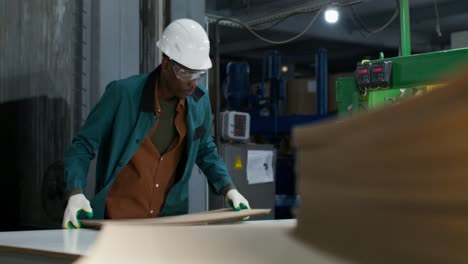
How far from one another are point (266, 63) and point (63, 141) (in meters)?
4.98

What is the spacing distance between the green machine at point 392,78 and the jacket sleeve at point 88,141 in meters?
0.91

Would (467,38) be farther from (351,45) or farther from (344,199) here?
(344,199)

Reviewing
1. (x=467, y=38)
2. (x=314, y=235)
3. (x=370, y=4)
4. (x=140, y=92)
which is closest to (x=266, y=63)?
(x=370, y=4)

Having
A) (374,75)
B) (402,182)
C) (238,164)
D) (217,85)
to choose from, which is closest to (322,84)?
(238,164)

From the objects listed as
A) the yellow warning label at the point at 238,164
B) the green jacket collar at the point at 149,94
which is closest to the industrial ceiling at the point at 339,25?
the yellow warning label at the point at 238,164

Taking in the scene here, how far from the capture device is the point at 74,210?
2.02 meters

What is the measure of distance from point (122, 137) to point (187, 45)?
0.47 metres

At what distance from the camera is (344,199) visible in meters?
0.35

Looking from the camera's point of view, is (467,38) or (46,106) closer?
(46,106)

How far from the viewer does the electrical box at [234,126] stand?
4.79 m

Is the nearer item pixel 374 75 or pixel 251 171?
pixel 374 75

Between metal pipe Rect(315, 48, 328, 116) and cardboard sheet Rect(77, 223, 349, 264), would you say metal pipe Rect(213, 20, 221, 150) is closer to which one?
metal pipe Rect(315, 48, 328, 116)

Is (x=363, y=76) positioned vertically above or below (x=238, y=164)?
above

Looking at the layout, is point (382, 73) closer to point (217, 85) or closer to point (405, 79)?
point (405, 79)
